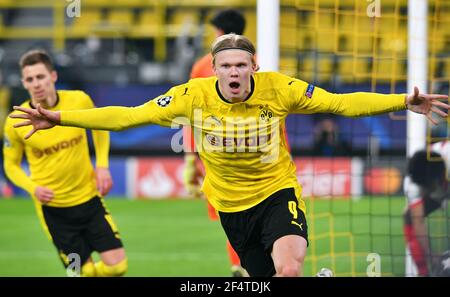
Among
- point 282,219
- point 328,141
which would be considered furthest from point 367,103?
point 328,141

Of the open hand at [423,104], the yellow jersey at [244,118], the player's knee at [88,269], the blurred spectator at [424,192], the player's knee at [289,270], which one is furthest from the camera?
the blurred spectator at [424,192]

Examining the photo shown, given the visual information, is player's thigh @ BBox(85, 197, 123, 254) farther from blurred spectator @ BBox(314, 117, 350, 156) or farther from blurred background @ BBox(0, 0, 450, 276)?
blurred spectator @ BBox(314, 117, 350, 156)

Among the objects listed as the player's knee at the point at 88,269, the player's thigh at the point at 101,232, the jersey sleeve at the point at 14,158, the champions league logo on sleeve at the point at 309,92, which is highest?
the champions league logo on sleeve at the point at 309,92

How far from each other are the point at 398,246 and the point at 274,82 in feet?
18.0

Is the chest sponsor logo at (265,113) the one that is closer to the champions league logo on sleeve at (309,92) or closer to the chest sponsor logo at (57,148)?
the champions league logo on sleeve at (309,92)

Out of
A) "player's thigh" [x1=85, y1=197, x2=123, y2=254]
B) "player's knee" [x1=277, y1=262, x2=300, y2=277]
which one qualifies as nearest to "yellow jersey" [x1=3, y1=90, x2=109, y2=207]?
"player's thigh" [x1=85, y1=197, x2=123, y2=254]

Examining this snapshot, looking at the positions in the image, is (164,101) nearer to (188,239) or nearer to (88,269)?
(88,269)

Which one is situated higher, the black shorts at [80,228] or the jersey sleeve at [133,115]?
the jersey sleeve at [133,115]

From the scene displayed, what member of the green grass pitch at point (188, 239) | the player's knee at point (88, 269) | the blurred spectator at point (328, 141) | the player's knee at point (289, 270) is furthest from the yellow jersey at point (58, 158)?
the blurred spectator at point (328, 141)

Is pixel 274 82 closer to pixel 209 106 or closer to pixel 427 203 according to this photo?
pixel 209 106

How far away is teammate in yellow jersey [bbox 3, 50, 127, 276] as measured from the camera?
325 inches

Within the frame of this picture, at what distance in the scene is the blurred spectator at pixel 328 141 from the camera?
59.9 ft

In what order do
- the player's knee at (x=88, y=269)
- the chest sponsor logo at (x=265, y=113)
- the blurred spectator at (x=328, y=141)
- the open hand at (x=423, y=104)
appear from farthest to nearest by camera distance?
the blurred spectator at (x=328, y=141) → the player's knee at (x=88, y=269) → the chest sponsor logo at (x=265, y=113) → the open hand at (x=423, y=104)

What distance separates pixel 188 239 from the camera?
45.0 ft
